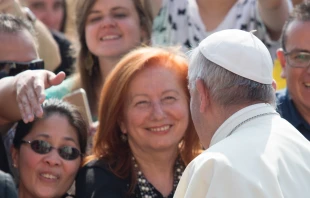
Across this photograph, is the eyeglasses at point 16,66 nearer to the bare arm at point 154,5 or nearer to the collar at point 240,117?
the bare arm at point 154,5

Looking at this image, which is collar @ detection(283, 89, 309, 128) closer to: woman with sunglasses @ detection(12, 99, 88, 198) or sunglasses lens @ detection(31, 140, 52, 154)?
woman with sunglasses @ detection(12, 99, 88, 198)

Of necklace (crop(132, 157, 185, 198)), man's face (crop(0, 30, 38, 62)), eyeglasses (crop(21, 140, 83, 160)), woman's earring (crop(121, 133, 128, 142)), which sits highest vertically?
man's face (crop(0, 30, 38, 62))

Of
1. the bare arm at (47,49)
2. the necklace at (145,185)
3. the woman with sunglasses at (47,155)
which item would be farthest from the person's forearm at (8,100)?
the bare arm at (47,49)

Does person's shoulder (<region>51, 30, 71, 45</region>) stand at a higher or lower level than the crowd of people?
lower

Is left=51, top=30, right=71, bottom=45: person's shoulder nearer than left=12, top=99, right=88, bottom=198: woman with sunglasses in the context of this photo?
No

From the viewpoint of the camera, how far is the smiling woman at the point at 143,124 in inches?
201

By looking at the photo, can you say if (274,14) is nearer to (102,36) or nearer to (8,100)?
(102,36)

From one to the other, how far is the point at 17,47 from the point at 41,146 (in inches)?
29.5

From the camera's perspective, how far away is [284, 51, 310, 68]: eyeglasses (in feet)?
18.7

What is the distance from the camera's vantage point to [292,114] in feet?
18.9

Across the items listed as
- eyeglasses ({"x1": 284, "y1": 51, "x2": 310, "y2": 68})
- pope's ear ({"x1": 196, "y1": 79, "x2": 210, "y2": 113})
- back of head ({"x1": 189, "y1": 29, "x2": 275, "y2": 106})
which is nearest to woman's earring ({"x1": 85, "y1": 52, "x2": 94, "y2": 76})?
eyeglasses ({"x1": 284, "y1": 51, "x2": 310, "y2": 68})

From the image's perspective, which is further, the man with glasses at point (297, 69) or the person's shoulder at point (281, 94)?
the person's shoulder at point (281, 94)

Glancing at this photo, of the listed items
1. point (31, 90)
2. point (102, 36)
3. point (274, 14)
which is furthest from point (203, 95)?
point (102, 36)

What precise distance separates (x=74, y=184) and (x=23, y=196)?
35 centimetres
